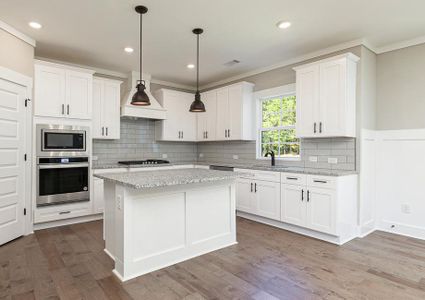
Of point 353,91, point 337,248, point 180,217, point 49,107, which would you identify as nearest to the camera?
point 180,217

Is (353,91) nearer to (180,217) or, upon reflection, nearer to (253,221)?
(253,221)

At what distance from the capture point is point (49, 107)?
4133 mm

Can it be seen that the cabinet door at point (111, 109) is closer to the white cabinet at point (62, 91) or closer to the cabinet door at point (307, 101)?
the white cabinet at point (62, 91)

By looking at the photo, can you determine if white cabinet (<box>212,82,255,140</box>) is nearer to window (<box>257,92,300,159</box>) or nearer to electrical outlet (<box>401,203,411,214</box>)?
window (<box>257,92,300,159</box>)

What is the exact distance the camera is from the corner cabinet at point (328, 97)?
3.70 m

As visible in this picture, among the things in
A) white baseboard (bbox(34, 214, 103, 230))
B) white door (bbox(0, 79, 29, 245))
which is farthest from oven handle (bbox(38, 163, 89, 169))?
white baseboard (bbox(34, 214, 103, 230))

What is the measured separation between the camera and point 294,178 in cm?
399

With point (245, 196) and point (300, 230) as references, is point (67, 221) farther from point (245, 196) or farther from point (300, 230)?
point (300, 230)

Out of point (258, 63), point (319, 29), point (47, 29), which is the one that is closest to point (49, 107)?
point (47, 29)

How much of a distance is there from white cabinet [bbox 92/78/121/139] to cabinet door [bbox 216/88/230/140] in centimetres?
202

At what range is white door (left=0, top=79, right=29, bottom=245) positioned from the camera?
3414 mm

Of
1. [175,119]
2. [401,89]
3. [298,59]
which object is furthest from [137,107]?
[401,89]

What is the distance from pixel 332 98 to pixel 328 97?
60mm

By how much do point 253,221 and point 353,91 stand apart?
2.59 m
